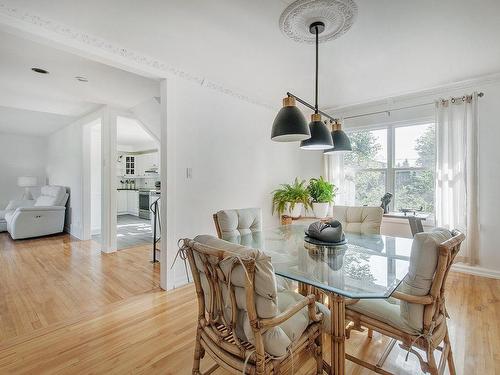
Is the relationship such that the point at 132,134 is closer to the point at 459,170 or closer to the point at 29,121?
the point at 29,121

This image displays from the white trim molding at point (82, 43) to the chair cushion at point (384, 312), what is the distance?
276cm

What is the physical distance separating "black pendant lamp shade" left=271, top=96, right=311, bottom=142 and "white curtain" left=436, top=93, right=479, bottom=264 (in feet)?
8.68

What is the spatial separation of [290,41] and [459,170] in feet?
8.99

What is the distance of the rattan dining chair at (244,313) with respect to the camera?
3.39ft

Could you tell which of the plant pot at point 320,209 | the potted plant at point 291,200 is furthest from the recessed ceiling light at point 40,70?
the plant pot at point 320,209

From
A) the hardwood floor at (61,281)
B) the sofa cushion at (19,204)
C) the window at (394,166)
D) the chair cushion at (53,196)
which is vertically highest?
the window at (394,166)

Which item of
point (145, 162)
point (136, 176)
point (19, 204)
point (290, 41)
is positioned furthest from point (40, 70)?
point (136, 176)

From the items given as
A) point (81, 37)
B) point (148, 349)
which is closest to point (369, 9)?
point (81, 37)

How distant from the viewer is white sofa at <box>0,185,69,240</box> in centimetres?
491

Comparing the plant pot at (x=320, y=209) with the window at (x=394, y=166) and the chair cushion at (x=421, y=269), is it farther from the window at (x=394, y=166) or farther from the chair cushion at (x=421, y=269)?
the chair cushion at (x=421, y=269)

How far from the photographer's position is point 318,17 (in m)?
1.72

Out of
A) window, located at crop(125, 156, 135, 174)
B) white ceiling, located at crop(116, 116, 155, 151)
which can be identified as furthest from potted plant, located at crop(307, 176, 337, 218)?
window, located at crop(125, 156, 135, 174)

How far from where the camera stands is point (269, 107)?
4.06m

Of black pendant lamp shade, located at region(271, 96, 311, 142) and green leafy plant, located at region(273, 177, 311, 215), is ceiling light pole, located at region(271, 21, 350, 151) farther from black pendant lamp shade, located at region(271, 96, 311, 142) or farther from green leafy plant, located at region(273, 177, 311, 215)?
green leafy plant, located at region(273, 177, 311, 215)
